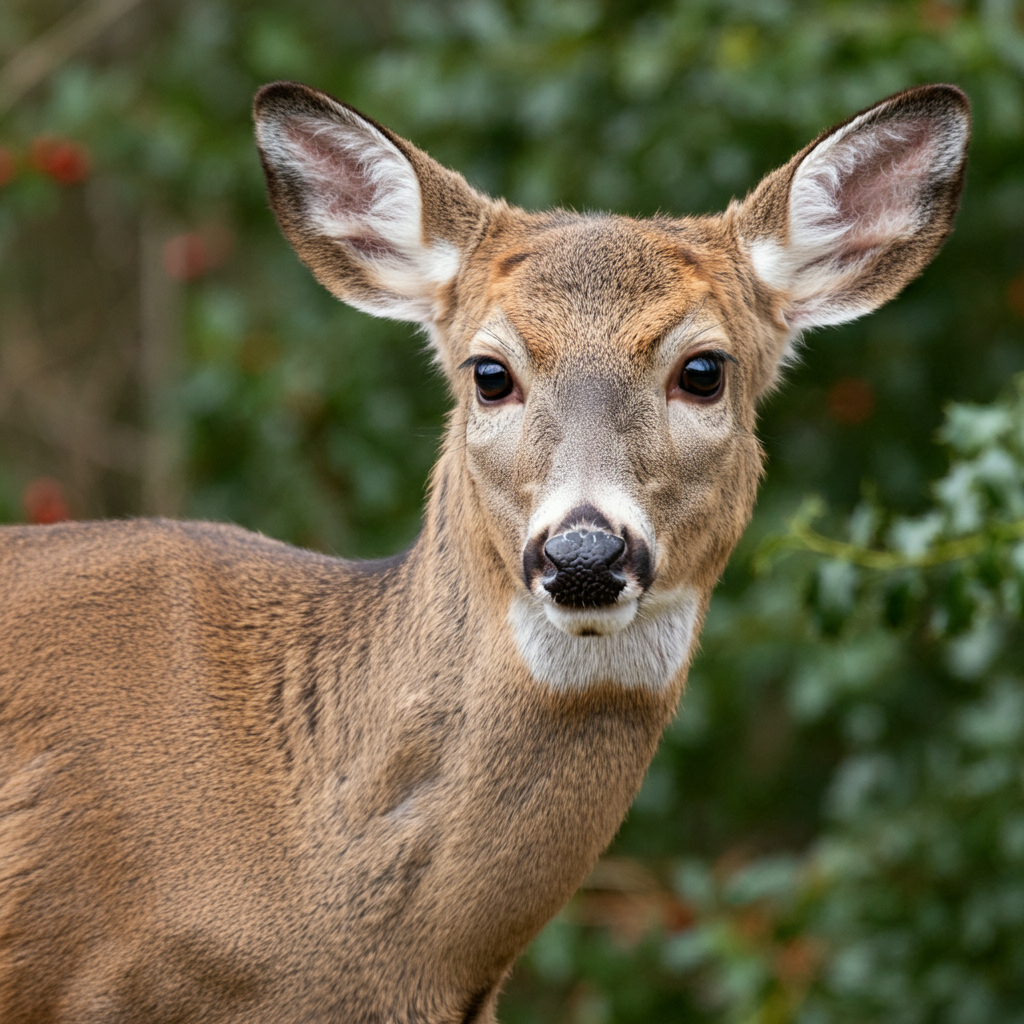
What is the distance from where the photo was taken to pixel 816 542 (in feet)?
13.3

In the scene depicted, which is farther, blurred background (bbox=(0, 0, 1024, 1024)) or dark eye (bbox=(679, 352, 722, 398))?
blurred background (bbox=(0, 0, 1024, 1024))

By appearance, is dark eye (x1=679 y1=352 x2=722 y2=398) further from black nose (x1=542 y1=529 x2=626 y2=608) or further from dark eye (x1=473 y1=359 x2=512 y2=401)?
black nose (x1=542 y1=529 x2=626 y2=608)

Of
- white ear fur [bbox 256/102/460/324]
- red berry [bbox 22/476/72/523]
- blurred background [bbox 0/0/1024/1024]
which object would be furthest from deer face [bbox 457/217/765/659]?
red berry [bbox 22/476/72/523]

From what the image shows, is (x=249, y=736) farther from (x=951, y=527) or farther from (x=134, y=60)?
(x=134, y=60)

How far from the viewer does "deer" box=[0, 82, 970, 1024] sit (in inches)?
132

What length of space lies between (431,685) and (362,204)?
1.26 meters

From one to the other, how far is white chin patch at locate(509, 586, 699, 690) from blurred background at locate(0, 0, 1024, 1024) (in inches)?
29.1

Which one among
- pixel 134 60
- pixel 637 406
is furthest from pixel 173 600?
pixel 134 60

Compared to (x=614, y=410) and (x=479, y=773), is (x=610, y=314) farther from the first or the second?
(x=479, y=773)

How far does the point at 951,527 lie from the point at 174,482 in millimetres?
5306

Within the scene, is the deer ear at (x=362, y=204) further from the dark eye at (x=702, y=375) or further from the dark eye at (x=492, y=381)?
the dark eye at (x=702, y=375)

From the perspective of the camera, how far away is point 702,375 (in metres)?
3.54

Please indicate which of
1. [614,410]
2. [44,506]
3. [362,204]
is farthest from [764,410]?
[614,410]

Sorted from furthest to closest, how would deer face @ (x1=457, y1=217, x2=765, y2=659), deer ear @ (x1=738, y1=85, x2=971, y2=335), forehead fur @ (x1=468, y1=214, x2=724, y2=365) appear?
1. deer ear @ (x1=738, y1=85, x2=971, y2=335)
2. forehead fur @ (x1=468, y1=214, x2=724, y2=365)
3. deer face @ (x1=457, y1=217, x2=765, y2=659)
